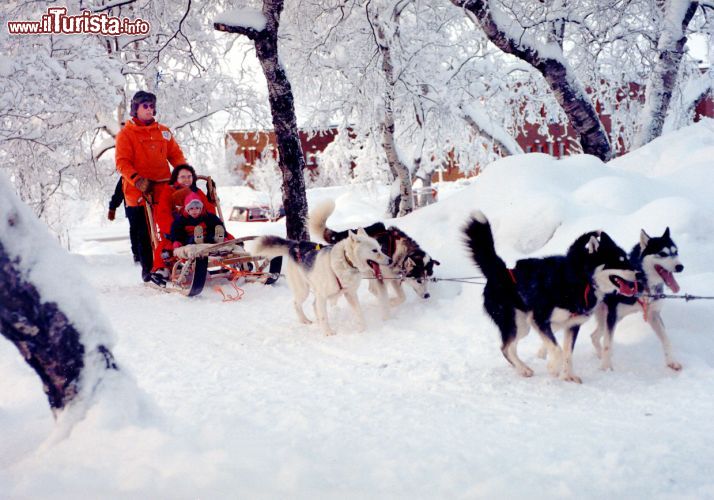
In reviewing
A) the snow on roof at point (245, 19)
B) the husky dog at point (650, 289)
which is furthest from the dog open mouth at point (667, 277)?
the snow on roof at point (245, 19)

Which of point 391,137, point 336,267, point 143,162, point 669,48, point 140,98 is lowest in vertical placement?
point 336,267

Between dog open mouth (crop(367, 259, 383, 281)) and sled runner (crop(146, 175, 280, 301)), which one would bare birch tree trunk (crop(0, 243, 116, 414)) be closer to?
dog open mouth (crop(367, 259, 383, 281))

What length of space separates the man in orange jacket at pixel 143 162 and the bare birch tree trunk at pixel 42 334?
505cm

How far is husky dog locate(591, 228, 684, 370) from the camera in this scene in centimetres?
404

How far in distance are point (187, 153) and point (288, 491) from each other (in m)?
13.3

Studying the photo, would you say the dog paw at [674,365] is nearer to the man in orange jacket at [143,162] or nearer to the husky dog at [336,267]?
the husky dog at [336,267]

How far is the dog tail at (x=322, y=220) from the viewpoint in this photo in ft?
20.8

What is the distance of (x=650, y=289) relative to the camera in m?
4.10

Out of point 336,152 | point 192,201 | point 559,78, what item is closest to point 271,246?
point 192,201

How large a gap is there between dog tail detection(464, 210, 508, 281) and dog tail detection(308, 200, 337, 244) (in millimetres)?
2281

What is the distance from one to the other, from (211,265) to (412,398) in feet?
13.4

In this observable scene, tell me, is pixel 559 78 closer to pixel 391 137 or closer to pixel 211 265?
pixel 391 137

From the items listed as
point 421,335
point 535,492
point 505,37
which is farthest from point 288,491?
point 505,37

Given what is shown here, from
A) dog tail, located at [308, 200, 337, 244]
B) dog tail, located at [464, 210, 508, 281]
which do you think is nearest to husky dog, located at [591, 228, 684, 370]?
dog tail, located at [464, 210, 508, 281]
